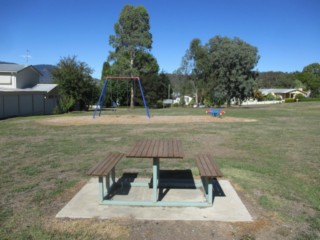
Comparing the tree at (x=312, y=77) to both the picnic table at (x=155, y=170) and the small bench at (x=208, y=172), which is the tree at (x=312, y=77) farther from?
the picnic table at (x=155, y=170)

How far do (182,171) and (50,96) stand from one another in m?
29.3

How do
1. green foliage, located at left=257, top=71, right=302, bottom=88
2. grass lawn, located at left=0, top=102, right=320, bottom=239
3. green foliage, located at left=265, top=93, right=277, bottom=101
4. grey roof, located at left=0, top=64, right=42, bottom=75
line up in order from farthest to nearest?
green foliage, located at left=257, top=71, right=302, bottom=88
green foliage, located at left=265, top=93, right=277, bottom=101
grey roof, located at left=0, top=64, right=42, bottom=75
grass lawn, located at left=0, top=102, right=320, bottom=239

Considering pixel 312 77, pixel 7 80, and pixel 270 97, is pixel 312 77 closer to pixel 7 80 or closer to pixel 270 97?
pixel 270 97

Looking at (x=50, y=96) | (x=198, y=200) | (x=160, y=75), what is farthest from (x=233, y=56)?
(x=198, y=200)

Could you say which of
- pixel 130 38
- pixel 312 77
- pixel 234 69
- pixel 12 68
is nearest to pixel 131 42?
pixel 130 38

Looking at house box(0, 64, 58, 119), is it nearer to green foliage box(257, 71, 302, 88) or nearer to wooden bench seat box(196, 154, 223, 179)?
wooden bench seat box(196, 154, 223, 179)

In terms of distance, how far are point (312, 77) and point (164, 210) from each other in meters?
104

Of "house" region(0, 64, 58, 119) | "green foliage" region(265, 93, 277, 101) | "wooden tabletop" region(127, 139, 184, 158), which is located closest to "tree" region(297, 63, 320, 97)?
"green foliage" region(265, 93, 277, 101)

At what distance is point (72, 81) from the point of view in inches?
1276

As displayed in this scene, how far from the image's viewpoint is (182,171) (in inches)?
274

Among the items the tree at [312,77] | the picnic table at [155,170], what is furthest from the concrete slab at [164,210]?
the tree at [312,77]

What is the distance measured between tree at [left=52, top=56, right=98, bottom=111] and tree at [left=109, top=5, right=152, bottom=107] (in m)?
5.28

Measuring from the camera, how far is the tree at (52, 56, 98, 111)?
32156 mm

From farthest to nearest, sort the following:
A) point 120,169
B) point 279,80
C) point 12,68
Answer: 1. point 279,80
2. point 12,68
3. point 120,169
